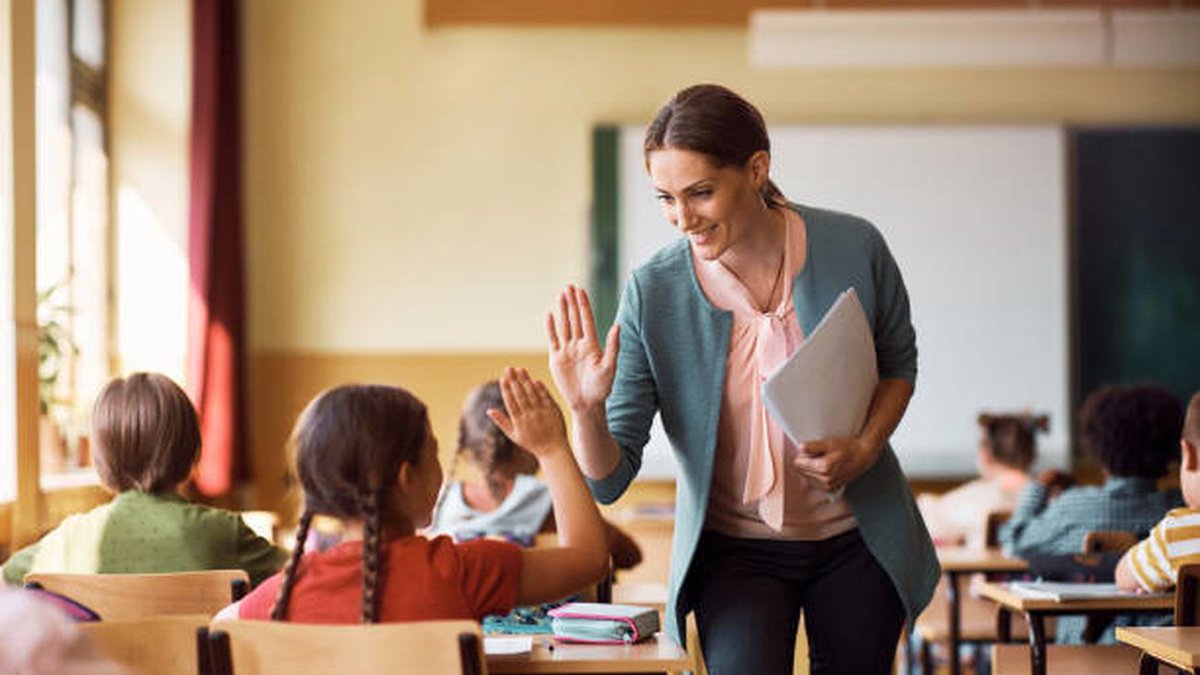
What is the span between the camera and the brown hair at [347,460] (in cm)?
225

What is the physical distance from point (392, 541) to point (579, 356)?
1.23 ft

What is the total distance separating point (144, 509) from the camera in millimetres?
3178

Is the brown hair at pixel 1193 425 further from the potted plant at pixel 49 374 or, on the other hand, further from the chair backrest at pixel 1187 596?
the potted plant at pixel 49 374

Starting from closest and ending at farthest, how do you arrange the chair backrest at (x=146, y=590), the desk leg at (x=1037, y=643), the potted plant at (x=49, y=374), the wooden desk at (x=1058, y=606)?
the chair backrest at (x=146, y=590) → the wooden desk at (x=1058, y=606) → the desk leg at (x=1037, y=643) → the potted plant at (x=49, y=374)

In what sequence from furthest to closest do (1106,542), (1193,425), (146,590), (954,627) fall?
(954,627)
(1106,542)
(1193,425)
(146,590)

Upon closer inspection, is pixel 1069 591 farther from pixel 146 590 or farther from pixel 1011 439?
pixel 1011 439

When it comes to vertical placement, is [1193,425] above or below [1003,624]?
above

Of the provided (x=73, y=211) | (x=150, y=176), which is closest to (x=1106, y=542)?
(x=73, y=211)

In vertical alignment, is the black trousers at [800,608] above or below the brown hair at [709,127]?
below

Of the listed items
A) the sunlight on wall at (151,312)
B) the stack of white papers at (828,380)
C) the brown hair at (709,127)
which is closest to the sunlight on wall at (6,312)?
the sunlight on wall at (151,312)

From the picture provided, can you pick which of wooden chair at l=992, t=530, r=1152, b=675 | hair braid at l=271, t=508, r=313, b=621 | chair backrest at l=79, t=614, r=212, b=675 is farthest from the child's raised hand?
wooden chair at l=992, t=530, r=1152, b=675

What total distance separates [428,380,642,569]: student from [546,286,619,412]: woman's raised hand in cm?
210

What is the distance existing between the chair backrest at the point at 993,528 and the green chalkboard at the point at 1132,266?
2.63m

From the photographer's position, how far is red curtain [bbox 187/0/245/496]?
7262 mm
